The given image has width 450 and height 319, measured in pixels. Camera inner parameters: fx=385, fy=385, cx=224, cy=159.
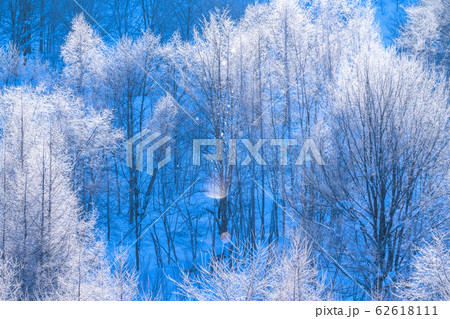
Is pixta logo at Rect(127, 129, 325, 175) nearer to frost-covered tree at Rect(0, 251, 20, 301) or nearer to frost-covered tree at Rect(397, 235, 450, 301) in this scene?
frost-covered tree at Rect(397, 235, 450, 301)

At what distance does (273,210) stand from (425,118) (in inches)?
353

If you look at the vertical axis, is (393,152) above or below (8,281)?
above

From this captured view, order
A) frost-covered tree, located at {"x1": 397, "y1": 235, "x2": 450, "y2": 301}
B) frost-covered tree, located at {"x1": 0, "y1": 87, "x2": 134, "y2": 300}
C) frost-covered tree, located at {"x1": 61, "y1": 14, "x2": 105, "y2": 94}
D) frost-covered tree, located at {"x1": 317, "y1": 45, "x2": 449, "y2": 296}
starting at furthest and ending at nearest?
frost-covered tree, located at {"x1": 61, "y1": 14, "x2": 105, "y2": 94} → frost-covered tree, located at {"x1": 0, "y1": 87, "x2": 134, "y2": 300} → frost-covered tree, located at {"x1": 317, "y1": 45, "x2": 449, "y2": 296} → frost-covered tree, located at {"x1": 397, "y1": 235, "x2": 450, "y2": 301}

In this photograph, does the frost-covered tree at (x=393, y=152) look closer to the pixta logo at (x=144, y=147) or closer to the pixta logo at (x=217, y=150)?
the pixta logo at (x=217, y=150)

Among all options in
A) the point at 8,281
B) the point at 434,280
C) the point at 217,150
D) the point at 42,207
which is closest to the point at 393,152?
the point at 434,280

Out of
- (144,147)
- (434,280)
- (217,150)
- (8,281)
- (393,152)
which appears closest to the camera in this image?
(434,280)

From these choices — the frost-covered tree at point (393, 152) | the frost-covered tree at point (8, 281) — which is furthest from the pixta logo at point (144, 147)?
the frost-covered tree at point (393, 152)

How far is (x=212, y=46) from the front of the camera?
58.3 ft

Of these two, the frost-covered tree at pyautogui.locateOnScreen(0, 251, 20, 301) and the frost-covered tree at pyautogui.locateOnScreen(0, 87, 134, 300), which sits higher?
the frost-covered tree at pyautogui.locateOnScreen(0, 87, 134, 300)

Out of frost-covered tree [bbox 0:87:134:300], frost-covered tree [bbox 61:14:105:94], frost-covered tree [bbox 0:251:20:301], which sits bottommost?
frost-covered tree [bbox 0:251:20:301]

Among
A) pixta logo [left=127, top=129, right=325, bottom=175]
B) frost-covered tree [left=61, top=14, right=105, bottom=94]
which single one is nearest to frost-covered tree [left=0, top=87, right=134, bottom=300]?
frost-covered tree [left=61, top=14, right=105, bottom=94]

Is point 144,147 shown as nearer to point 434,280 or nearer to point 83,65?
point 83,65
